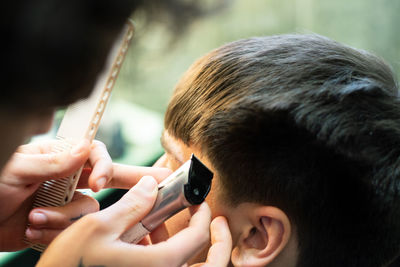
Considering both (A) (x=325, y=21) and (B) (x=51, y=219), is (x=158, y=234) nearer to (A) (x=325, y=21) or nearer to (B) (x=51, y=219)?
(B) (x=51, y=219)

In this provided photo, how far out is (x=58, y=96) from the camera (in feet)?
1.11

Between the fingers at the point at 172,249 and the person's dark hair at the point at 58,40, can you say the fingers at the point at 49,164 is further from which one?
the person's dark hair at the point at 58,40

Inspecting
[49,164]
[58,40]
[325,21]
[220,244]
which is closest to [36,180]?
[49,164]

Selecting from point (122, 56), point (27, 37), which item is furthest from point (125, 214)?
point (27, 37)

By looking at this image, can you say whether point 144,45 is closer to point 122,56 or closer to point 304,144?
point 122,56

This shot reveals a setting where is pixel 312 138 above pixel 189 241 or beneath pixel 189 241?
above

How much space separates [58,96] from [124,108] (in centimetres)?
115

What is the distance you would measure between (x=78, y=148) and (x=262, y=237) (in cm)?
32

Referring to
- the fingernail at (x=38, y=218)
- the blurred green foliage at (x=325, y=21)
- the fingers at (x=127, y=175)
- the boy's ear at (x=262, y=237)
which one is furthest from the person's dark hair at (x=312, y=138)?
the blurred green foliage at (x=325, y=21)

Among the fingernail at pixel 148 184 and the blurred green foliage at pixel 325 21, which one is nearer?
the fingernail at pixel 148 184

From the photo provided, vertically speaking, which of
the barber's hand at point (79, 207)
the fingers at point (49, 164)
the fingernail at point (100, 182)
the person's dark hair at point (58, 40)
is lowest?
the barber's hand at point (79, 207)

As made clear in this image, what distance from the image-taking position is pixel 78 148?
0.62 metres

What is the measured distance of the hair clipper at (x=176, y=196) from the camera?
0.59 metres

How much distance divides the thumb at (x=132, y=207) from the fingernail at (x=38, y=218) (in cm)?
13
